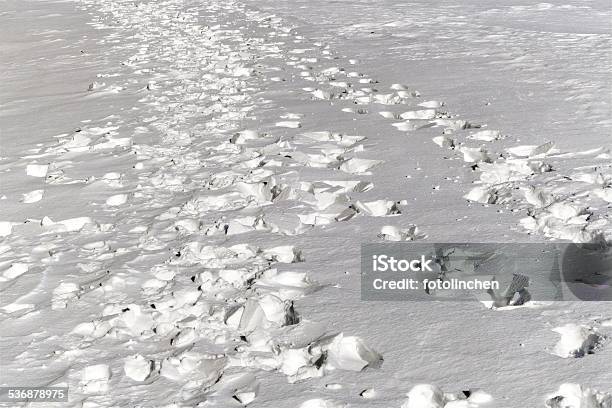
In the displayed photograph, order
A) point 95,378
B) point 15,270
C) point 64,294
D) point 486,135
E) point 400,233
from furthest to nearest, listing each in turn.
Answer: point 486,135 → point 400,233 → point 15,270 → point 64,294 → point 95,378

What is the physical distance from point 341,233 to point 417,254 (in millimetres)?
435

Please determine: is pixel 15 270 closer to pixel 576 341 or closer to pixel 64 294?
pixel 64 294

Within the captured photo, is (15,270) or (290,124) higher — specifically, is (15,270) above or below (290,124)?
below

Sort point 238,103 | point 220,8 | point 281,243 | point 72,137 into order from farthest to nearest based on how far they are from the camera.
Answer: point 220,8 < point 238,103 < point 72,137 < point 281,243

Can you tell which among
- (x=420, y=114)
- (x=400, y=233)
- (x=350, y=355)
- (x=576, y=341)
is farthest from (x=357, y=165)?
(x=576, y=341)

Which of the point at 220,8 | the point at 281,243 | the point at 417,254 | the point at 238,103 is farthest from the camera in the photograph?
the point at 220,8

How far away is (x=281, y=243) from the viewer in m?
3.14

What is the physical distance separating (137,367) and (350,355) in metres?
0.80

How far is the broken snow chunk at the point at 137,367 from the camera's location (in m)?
2.27

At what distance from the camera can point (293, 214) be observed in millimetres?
Answer: 3420

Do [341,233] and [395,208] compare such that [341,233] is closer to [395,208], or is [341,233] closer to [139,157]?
[395,208]

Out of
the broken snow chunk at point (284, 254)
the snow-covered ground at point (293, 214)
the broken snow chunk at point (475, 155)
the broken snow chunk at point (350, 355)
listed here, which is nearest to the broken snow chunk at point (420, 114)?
the snow-covered ground at point (293, 214)

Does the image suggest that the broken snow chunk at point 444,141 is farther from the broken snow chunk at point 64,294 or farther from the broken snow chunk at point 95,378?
the broken snow chunk at point 95,378

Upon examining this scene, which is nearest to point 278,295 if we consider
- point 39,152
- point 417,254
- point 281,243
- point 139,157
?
point 281,243
